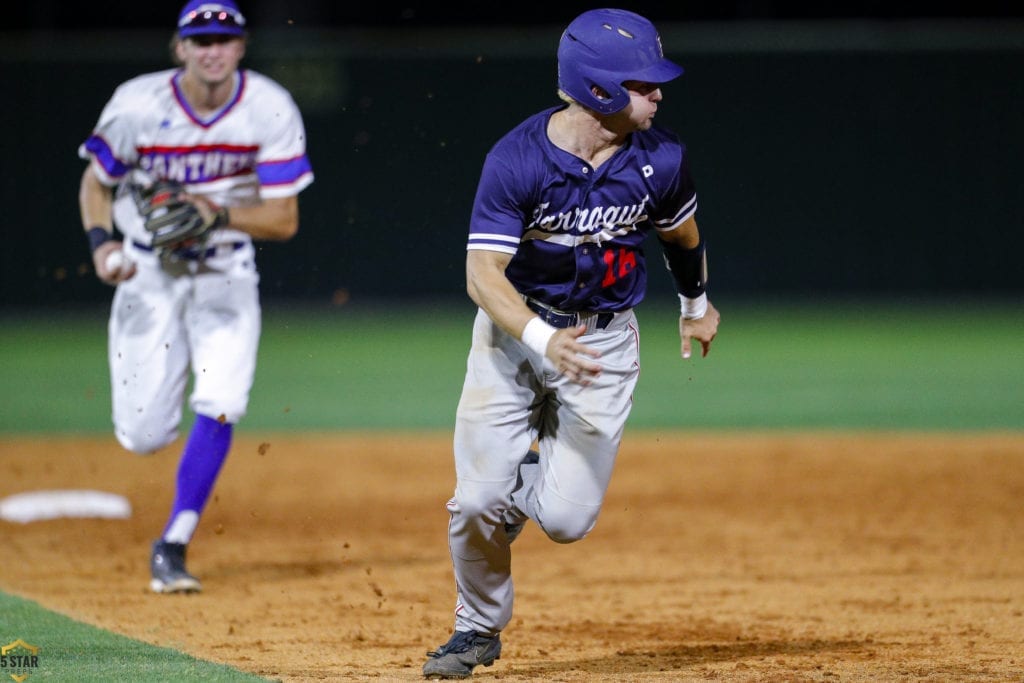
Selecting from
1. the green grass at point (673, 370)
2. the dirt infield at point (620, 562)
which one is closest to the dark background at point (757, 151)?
the green grass at point (673, 370)

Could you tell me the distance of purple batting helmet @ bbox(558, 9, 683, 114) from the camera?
4152 mm

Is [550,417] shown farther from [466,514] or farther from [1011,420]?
[1011,420]

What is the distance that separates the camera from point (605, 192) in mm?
4277

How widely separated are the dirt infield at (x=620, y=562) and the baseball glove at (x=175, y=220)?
0.91m

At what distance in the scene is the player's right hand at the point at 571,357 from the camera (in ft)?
12.7

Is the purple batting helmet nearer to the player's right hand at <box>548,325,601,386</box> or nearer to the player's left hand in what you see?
the player's right hand at <box>548,325,601,386</box>

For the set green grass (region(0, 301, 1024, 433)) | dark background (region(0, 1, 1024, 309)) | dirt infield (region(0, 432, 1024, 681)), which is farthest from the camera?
dark background (region(0, 1, 1024, 309))

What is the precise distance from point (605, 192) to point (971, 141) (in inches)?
497

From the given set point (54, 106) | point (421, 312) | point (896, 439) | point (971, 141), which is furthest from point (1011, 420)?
point (54, 106)

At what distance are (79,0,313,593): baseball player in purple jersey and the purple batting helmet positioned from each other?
200cm

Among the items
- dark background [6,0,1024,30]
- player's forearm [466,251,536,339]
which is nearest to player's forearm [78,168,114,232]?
player's forearm [466,251,536,339]

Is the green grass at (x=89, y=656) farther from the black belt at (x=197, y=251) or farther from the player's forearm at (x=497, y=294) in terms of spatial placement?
the black belt at (x=197, y=251)

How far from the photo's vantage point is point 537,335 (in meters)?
3.98

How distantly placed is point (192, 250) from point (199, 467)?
35.6 inches
